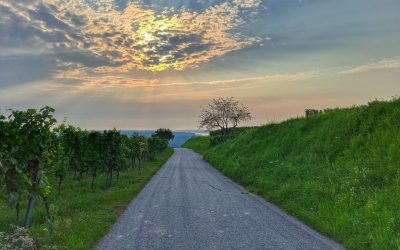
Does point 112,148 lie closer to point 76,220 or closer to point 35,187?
point 76,220

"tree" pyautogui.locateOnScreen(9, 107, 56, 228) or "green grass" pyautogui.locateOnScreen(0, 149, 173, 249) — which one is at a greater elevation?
"tree" pyautogui.locateOnScreen(9, 107, 56, 228)

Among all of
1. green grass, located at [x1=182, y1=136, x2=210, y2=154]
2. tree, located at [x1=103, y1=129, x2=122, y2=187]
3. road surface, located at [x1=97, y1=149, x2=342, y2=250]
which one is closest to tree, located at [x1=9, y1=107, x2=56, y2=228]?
road surface, located at [x1=97, y1=149, x2=342, y2=250]

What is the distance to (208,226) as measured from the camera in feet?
48.2

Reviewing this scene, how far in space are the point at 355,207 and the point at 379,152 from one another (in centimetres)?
667

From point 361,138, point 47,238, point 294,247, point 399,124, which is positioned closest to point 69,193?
point 47,238

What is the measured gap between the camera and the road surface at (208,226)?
39.8 ft

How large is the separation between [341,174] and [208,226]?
988 cm

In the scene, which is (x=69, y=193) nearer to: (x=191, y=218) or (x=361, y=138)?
(x=191, y=218)

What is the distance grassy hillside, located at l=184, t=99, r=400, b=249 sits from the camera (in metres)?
13.6

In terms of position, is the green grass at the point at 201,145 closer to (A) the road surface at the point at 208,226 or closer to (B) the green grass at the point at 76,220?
(B) the green grass at the point at 76,220

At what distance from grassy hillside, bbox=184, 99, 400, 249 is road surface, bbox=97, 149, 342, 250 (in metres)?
1.18

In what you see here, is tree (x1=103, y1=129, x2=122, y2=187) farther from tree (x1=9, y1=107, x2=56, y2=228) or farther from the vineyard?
tree (x1=9, y1=107, x2=56, y2=228)

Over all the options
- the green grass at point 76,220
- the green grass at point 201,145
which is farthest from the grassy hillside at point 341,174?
the green grass at point 201,145

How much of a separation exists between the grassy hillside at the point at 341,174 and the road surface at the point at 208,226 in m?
1.18
